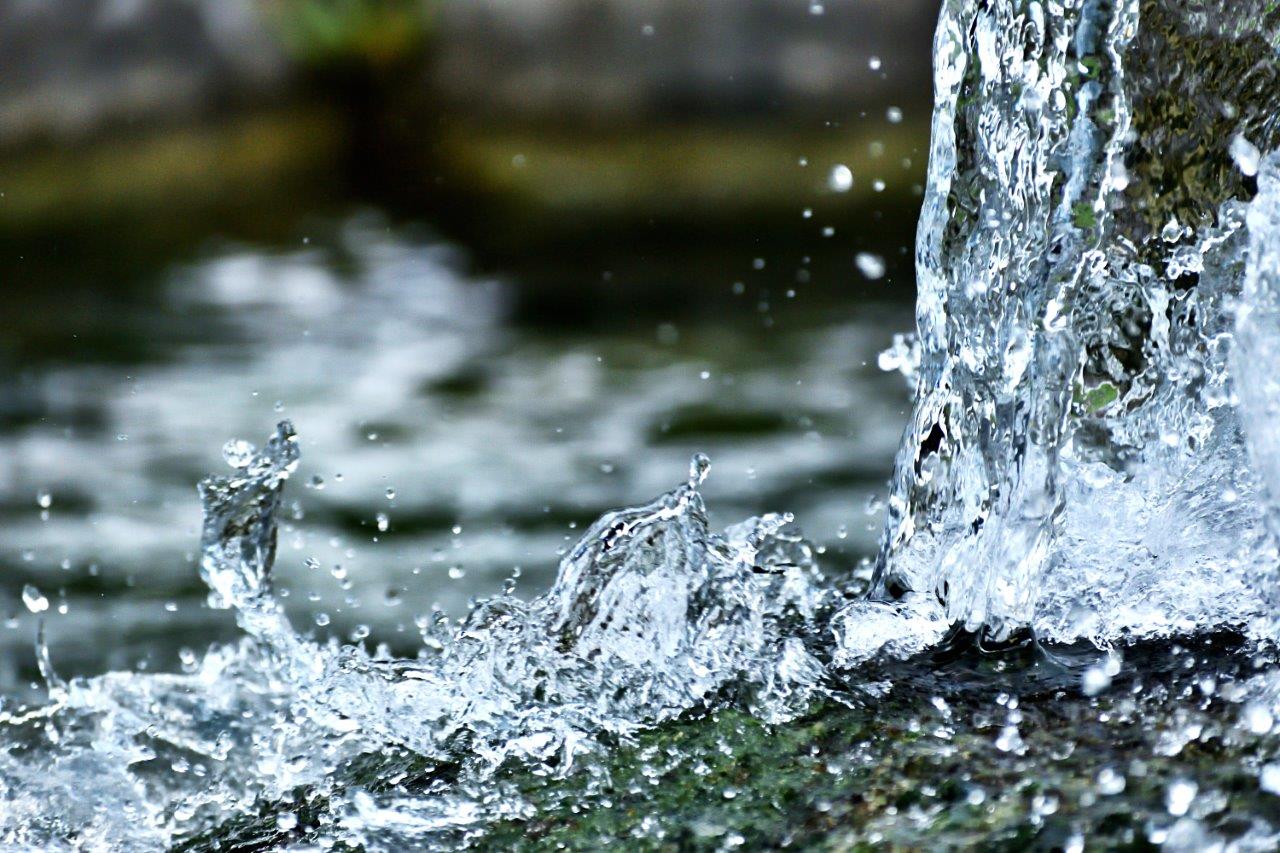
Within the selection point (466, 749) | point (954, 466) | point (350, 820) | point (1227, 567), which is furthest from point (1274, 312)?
point (350, 820)

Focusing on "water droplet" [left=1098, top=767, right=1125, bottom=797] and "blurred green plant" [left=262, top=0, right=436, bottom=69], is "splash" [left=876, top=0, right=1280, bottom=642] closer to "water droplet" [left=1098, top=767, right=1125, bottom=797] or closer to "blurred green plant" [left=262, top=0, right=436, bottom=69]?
"water droplet" [left=1098, top=767, right=1125, bottom=797]

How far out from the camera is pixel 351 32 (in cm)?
918

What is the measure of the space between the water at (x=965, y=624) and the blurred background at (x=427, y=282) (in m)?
0.70

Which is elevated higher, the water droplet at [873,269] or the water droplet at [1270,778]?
the water droplet at [873,269]

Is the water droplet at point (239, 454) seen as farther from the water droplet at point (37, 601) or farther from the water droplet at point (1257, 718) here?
the water droplet at point (1257, 718)

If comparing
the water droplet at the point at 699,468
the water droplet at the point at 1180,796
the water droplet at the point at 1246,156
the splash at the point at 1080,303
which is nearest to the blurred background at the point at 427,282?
the water droplet at the point at 699,468

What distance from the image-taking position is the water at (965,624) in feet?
5.44

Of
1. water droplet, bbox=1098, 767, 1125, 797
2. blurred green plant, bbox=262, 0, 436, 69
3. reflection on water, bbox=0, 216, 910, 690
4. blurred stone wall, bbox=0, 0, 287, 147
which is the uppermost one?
blurred green plant, bbox=262, 0, 436, 69

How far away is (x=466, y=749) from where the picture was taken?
73.5 inches

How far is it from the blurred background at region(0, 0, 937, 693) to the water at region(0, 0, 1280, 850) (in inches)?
27.4

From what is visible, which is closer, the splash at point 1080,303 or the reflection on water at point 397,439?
the splash at point 1080,303

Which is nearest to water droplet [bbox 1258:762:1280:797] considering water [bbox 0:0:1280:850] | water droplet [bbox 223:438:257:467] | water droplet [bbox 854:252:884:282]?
water [bbox 0:0:1280:850]

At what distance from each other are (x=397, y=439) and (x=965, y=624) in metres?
3.28

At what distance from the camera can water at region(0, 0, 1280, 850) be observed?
1.66 metres
